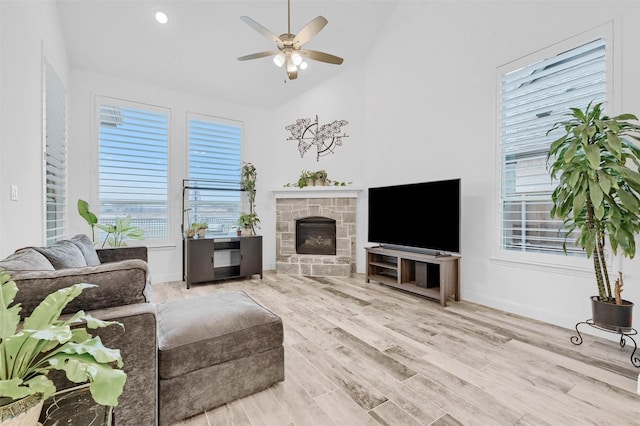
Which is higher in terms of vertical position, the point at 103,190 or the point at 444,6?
the point at 444,6

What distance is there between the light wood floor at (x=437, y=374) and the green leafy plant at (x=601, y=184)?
25.5 inches

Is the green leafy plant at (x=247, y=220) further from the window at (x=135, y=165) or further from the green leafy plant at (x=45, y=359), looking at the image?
the green leafy plant at (x=45, y=359)

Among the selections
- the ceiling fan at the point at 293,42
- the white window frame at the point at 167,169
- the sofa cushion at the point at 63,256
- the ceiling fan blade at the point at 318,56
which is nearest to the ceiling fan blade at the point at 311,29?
the ceiling fan at the point at 293,42

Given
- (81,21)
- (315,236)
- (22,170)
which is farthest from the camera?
(315,236)

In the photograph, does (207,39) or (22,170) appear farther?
(207,39)

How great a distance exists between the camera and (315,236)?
518 centimetres

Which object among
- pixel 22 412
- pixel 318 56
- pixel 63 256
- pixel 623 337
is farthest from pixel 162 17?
pixel 623 337

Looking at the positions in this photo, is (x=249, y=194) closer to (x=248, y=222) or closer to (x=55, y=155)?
(x=248, y=222)

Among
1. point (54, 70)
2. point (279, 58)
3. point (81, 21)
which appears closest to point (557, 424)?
point (279, 58)

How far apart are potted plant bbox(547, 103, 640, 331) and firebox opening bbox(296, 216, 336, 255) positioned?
3.31 m

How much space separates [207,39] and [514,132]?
3.98m

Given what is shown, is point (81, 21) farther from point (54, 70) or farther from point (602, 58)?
point (602, 58)

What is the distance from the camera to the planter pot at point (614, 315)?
6.99 feet

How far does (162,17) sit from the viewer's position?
11.5 feet
